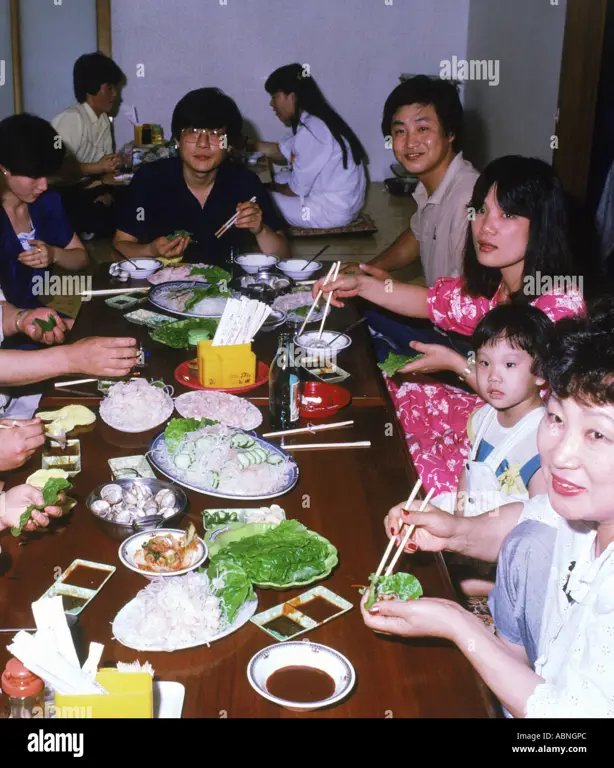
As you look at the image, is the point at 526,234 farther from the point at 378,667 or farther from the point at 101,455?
the point at 378,667

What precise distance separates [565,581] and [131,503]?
914 mm

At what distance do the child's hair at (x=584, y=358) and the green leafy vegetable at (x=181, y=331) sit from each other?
153cm

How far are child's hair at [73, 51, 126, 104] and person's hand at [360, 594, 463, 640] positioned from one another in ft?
21.4

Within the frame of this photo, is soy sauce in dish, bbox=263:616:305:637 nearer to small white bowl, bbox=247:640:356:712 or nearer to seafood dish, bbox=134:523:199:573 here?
small white bowl, bbox=247:640:356:712

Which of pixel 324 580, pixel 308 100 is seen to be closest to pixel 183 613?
pixel 324 580

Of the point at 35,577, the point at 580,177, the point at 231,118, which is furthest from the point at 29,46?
the point at 35,577

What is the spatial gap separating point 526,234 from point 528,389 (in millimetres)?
580

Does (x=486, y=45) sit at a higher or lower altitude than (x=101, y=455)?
higher

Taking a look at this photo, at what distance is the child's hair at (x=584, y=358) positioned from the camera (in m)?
1.39

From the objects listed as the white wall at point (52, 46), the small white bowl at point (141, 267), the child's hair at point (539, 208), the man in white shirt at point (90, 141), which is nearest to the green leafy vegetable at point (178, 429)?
the child's hair at point (539, 208)

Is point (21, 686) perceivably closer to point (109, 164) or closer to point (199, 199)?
point (199, 199)

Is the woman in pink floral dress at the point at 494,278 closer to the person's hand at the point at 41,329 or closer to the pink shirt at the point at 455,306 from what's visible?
the pink shirt at the point at 455,306

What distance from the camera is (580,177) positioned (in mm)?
5055
